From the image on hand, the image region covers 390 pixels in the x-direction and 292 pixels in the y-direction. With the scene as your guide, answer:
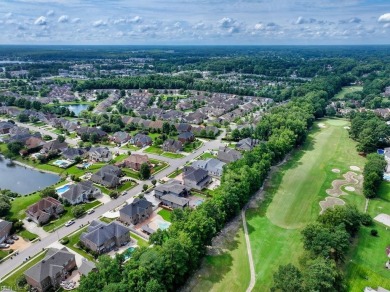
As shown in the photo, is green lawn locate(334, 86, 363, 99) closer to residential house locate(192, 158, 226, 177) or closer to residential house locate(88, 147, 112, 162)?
residential house locate(192, 158, 226, 177)

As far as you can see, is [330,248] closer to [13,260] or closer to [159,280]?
[159,280]

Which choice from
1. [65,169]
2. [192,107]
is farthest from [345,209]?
[192,107]

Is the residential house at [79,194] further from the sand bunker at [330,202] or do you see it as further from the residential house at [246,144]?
the sand bunker at [330,202]

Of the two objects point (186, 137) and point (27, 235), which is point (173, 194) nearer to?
point (27, 235)

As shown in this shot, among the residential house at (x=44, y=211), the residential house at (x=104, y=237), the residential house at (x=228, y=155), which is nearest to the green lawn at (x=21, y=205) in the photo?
the residential house at (x=44, y=211)

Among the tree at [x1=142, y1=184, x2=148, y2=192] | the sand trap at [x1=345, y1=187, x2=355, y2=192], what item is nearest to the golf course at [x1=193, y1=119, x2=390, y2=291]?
the sand trap at [x1=345, y1=187, x2=355, y2=192]

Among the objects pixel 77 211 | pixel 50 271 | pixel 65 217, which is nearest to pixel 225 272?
pixel 50 271
